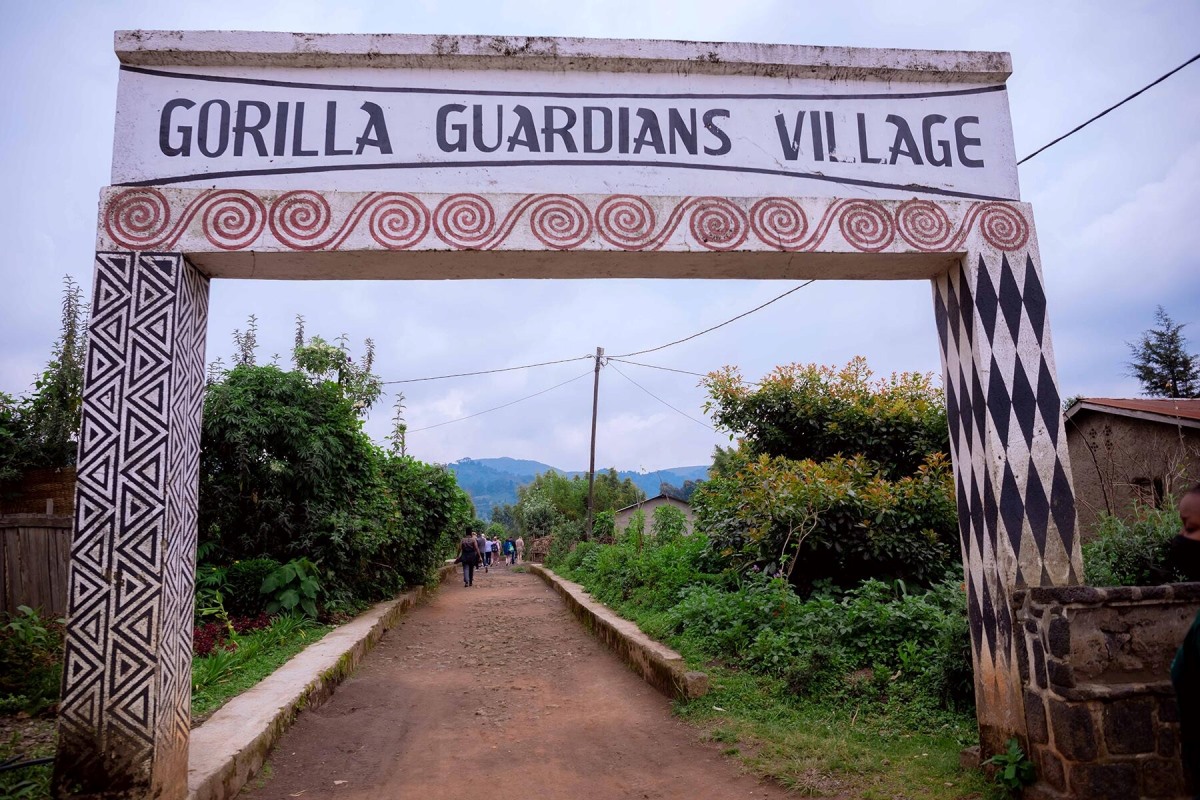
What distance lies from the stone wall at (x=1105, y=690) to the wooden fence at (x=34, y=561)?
718cm

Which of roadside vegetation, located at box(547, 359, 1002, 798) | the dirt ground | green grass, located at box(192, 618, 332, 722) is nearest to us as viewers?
the dirt ground

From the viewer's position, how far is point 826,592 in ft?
24.9

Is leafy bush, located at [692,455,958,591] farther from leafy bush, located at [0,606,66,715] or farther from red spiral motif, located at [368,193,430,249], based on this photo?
leafy bush, located at [0,606,66,715]

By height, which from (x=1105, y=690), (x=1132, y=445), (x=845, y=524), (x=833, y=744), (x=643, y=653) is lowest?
(x=833, y=744)

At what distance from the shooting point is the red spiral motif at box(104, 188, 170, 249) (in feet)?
12.2

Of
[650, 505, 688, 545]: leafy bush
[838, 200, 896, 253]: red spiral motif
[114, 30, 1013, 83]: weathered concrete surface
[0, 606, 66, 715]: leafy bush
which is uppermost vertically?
[114, 30, 1013, 83]: weathered concrete surface

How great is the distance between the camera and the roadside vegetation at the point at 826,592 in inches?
178

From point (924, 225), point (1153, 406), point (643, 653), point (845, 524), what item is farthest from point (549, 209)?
point (1153, 406)

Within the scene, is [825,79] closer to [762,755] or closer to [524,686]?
[762,755]

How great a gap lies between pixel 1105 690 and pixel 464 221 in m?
3.61

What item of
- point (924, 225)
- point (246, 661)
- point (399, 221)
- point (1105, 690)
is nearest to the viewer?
point (1105, 690)

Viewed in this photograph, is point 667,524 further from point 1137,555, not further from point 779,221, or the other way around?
point 779,221

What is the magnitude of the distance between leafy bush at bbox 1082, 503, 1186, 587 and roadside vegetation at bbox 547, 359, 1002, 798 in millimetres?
870

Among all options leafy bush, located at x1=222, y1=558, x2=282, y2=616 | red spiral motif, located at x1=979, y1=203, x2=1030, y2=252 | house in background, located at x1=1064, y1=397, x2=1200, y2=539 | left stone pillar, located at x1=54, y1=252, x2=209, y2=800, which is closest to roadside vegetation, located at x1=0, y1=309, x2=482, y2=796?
leafy bush, located at x1=222, y1=558, x2=282, y2=616
